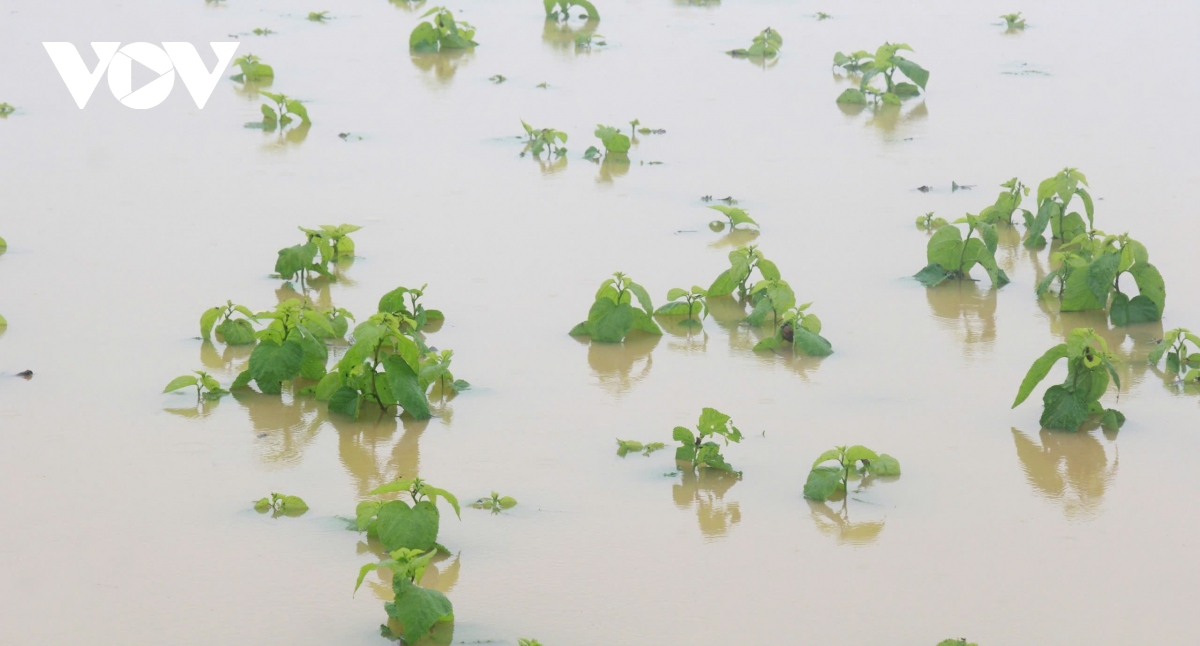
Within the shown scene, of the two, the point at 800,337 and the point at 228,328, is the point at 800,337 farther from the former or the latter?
the point at 228,328

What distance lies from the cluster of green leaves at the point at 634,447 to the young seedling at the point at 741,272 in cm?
111

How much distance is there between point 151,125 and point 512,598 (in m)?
4.97

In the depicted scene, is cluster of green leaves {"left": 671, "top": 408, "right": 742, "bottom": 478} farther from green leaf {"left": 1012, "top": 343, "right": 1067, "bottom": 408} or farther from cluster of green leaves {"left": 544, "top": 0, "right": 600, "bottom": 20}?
cluster of green leaves {"left": 544, "top": 0, "right": 600, "bottom": 20}

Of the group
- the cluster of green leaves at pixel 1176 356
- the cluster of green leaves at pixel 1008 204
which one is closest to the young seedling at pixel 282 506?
the cluster of green leaves at pixel 1176 356

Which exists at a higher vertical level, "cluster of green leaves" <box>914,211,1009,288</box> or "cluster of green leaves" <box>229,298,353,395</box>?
"cluster of green leaves" <box>914,211,1009,288</box>

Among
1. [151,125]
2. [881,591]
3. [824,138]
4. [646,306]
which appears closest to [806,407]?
[646,306]

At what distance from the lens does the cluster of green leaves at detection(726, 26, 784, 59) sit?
890 cm

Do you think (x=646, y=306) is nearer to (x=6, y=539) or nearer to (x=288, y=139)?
(x=6, y=539)

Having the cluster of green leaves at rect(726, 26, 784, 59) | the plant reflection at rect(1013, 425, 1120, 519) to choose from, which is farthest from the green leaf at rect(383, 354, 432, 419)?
the cluster of green leaves at rect(726, 26, 784, 59)

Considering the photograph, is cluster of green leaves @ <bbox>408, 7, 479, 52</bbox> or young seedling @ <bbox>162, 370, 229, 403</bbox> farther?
cluster of green leaves @ <bbox>408, 7, 479, 52</bbox>

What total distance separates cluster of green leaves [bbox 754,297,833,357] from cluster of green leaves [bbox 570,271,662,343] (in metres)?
0.38

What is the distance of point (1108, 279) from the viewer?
176 inches

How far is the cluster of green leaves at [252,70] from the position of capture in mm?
7891

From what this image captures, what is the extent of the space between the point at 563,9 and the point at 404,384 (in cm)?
659
